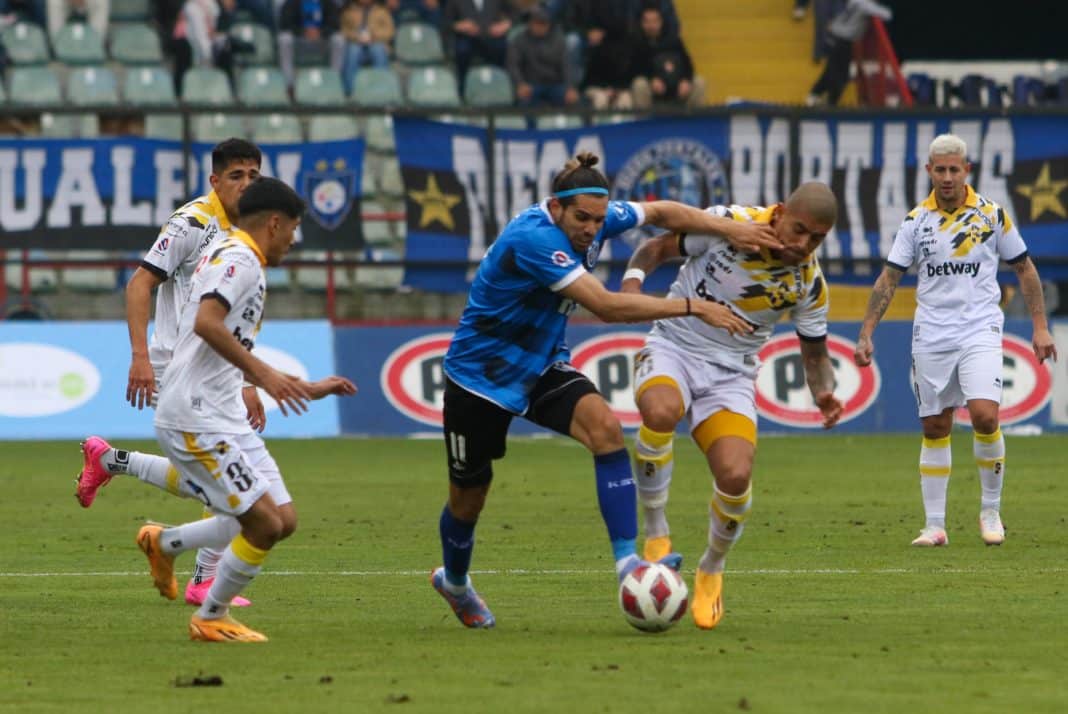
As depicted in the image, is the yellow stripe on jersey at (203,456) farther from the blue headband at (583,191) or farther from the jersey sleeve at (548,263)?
the blue headband at (583,191)

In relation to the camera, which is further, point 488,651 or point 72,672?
point 488,651

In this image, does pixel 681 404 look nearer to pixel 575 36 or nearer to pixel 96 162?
pixel 96 162

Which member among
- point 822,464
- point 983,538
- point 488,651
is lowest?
point 822,464

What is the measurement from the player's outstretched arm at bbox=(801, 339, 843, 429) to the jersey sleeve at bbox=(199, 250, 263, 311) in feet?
9.57

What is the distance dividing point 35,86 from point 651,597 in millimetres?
19677

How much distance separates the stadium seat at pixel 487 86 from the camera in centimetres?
2689

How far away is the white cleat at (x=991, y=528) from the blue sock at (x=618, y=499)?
4383 millimetres

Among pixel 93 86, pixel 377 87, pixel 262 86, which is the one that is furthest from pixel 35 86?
pixel 377 87

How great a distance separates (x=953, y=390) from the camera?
13195 millimetres

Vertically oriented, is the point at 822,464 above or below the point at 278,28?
below

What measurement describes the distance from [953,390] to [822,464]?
5.87m

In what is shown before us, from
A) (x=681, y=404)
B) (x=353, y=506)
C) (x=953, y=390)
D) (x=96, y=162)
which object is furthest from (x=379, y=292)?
(x=681, y=404)

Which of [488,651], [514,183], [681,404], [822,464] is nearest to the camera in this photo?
[488,651]

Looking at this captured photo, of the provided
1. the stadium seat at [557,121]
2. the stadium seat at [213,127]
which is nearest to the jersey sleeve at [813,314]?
the stadium seat at [557,121]
